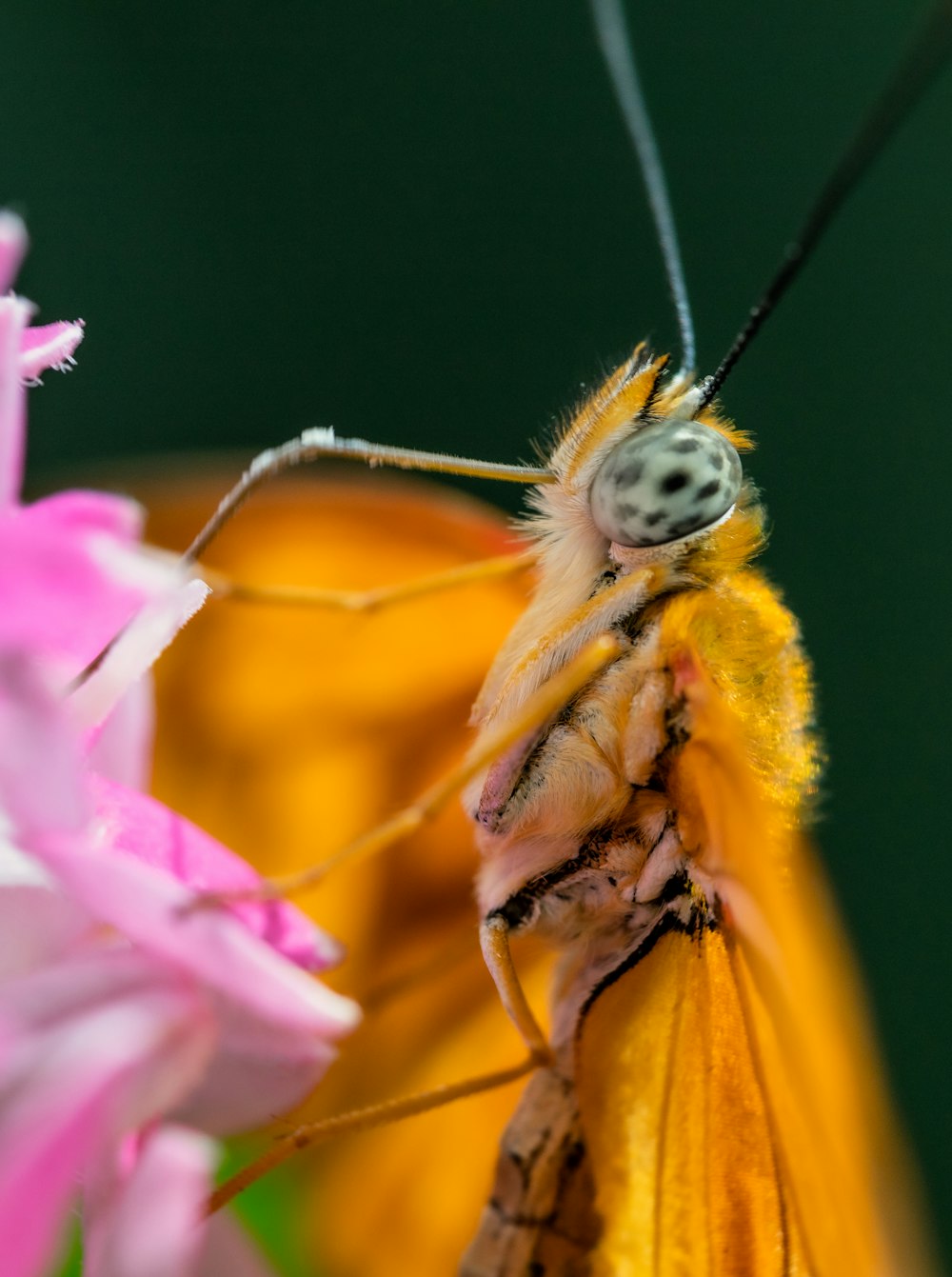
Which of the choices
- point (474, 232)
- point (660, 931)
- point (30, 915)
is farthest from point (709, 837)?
point (474, 232)

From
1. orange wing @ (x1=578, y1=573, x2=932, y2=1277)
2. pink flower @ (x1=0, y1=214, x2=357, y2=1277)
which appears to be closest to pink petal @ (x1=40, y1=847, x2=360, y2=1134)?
pink flower @ (x1=0, y1=214, x2=357, y2=1277)

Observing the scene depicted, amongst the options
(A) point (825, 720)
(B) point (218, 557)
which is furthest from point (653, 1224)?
(A) point (825, 720)

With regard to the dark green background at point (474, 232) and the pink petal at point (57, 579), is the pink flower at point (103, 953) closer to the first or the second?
the pink petal at point (57, 579)

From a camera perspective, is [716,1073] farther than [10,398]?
Yes

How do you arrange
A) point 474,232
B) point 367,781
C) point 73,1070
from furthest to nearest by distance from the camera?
point 474,232 → point 367,781 → point 73,1070

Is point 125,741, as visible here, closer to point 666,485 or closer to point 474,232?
point 666,485

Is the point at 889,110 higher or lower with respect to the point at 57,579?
higher

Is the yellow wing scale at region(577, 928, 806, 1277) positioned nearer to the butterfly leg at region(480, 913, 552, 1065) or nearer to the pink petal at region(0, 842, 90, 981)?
the butterfly leg at region(480, 913, 552, 1065)
